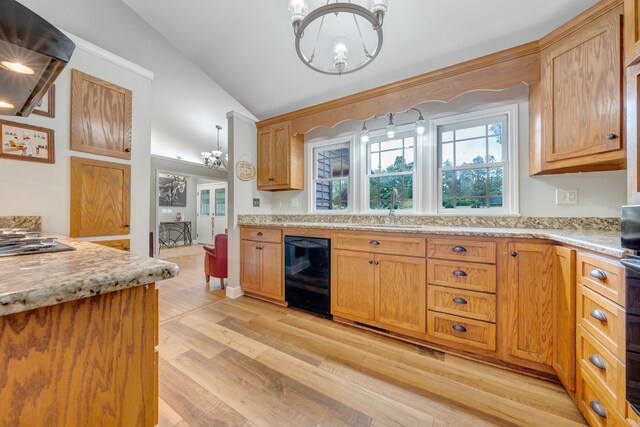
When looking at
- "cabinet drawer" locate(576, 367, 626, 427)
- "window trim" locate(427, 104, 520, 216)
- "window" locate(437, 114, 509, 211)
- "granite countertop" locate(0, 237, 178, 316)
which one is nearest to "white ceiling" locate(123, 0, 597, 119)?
"window trim" locate(427, 104, 520, 216)

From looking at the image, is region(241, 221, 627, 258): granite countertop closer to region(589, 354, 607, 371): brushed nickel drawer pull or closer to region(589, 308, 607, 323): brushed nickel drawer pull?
region(589, 308, 607, 323): brushed nickel drawer pull

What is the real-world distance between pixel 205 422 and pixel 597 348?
2.03 meters

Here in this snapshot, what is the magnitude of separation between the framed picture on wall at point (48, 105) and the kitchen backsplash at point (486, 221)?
1868 millimetres

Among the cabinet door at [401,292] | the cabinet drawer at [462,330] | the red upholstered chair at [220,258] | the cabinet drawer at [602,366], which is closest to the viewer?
the cabinet drawer at [602,366]

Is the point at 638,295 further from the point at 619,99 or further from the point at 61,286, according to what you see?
the point at 61,286

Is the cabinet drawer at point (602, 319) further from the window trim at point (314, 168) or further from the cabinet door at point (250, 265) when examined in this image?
the cabinet door at point (250, 265)

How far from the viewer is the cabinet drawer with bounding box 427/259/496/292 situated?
1.72m

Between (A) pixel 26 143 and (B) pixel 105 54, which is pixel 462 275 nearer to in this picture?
(A) pixel 26 143

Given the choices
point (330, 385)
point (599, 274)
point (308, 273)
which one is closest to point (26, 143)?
point (308, 273)

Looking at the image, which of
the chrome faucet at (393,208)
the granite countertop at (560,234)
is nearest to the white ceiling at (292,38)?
the chrome faucet at (393,208)

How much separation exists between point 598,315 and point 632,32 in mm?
1392

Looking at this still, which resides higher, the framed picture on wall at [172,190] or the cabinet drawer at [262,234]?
the framed picture on wall at [172,190]

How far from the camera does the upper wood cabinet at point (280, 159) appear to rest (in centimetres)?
310

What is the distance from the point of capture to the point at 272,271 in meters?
2.81
